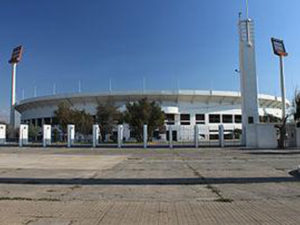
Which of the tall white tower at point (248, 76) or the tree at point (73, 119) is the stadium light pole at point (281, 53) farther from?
the tree at point (73, 119)

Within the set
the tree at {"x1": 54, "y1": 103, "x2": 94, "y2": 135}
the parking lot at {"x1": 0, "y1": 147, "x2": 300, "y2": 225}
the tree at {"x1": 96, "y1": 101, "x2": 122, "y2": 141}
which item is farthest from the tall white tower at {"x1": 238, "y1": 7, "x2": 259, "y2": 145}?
the tree at {"x1": 54, "y1": 103, "x2": 94, "y2": 135}

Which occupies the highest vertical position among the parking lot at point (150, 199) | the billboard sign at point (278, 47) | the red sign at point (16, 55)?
the red sign at point (16, 55)

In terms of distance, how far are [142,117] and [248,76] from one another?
2086 cm

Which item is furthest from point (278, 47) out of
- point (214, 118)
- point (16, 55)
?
point (16, 55)

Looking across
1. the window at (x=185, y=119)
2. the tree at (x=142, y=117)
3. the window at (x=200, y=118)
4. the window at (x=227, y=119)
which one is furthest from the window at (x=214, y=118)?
Result: the tree at (x=142, y=117)

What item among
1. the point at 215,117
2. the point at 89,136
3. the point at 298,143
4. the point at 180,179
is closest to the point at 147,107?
the point at 89,136

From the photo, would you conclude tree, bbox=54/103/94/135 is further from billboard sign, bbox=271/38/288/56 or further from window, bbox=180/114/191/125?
billboard sign, bbox=271/38/288/56

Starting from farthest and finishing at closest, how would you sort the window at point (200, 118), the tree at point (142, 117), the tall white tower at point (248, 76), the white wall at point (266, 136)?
1. the window at point (200, 118)
2. the tree at point (142, 117)
3. the tall white tower at point (248, 76)
4. the white wall at point (266, 136)

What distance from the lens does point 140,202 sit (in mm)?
8078

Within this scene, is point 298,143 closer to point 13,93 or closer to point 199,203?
point 199,203

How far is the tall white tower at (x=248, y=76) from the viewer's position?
4084cm

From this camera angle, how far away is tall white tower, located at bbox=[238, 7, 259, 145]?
40.8 meters

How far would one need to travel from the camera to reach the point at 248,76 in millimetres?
41406

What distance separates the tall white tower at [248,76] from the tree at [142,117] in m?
19.4
